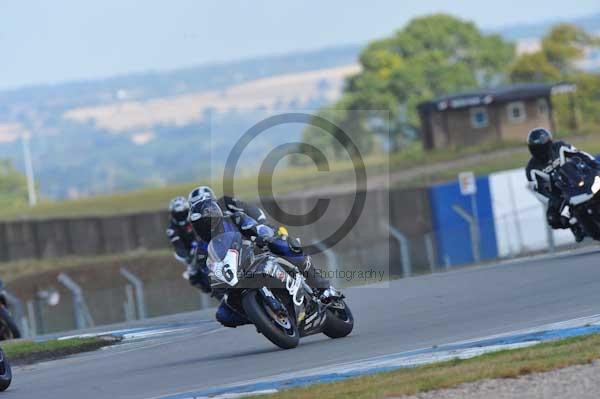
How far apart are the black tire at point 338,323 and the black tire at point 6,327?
316 inches

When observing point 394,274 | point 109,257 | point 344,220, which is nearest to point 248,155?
point 394,274

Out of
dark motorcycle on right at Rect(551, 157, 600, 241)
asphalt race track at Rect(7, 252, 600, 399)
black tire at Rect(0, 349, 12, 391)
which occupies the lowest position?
asphalt race track at Rect(7, 252, 600, 399)

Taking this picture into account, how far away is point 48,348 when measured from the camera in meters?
15.2

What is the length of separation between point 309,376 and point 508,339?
5.97 feet

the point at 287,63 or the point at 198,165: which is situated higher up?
the point at 287,63

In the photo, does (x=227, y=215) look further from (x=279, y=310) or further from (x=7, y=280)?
(x=7, y=280)

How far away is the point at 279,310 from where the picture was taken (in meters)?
11.5

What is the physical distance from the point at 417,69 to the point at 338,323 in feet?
260

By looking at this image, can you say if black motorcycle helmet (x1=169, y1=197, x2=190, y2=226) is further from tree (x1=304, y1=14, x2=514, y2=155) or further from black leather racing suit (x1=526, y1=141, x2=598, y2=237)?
tree (x1=304, y1=14, x2=514, y2=155)

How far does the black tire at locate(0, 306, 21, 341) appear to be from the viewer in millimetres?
18984

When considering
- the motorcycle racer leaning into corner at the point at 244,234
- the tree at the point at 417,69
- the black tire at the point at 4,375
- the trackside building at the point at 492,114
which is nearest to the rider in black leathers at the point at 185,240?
the motorcycle racer leaning into corner at the point at 244,234

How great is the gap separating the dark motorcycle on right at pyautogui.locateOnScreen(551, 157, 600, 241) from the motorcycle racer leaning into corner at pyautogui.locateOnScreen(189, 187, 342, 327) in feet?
18.1

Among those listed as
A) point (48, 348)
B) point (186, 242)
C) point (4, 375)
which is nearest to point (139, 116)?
point (186, 242)

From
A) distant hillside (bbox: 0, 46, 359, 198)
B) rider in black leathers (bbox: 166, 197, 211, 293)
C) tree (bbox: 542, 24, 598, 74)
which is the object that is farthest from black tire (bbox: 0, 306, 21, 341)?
tree (bbox: 542, 24, 598, 74)
